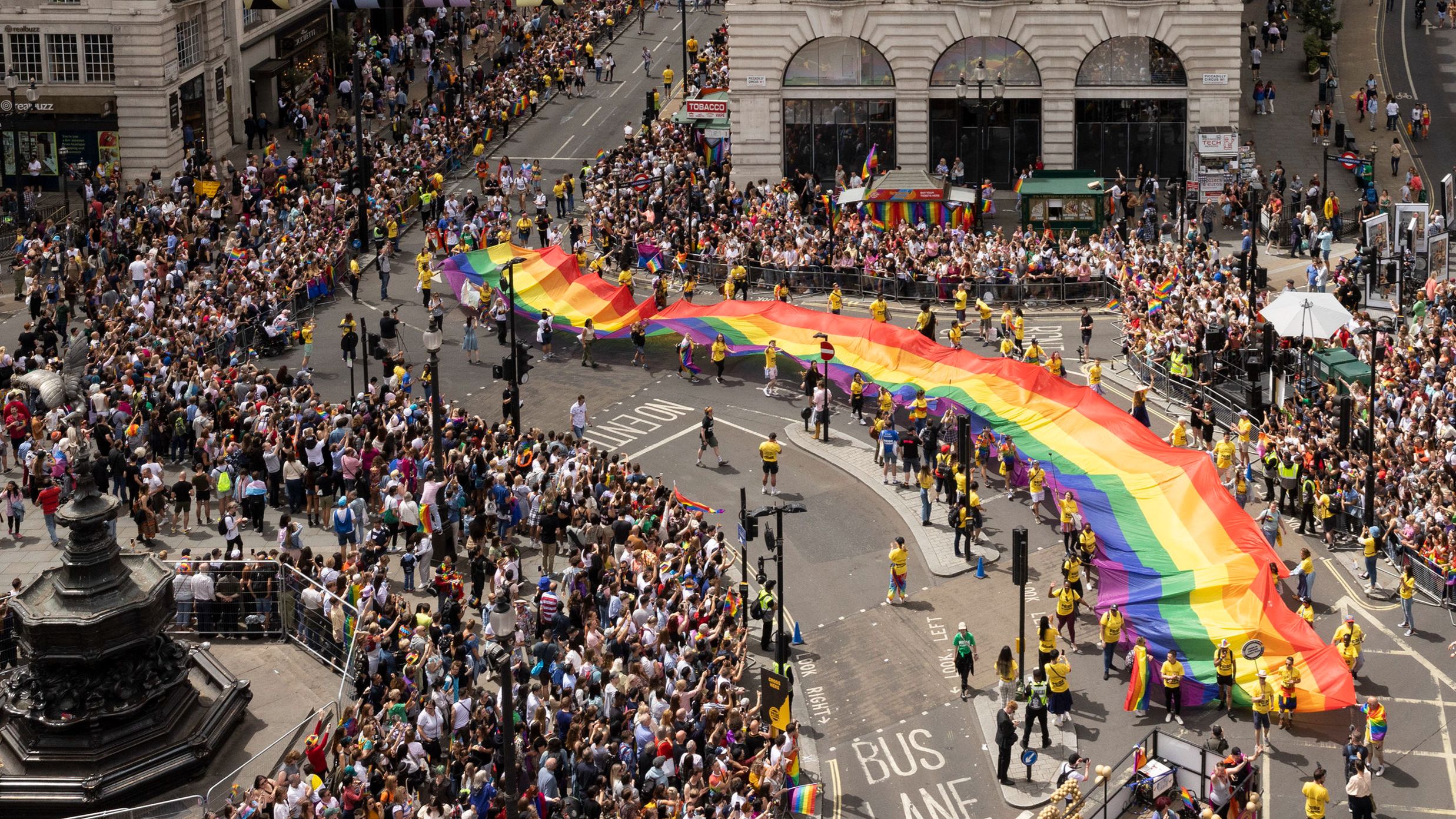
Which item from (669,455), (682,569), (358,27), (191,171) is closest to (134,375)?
(669,455)

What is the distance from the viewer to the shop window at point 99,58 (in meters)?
72.6

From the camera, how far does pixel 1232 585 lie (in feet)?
129

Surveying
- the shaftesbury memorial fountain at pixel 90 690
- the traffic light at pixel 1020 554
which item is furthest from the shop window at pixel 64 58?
the traffic light at pixel 1020 554

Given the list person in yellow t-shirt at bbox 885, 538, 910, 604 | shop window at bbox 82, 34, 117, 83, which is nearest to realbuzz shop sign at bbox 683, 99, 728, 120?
shop window at bbox 82, 34, 117, 83

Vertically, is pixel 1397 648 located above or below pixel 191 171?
below

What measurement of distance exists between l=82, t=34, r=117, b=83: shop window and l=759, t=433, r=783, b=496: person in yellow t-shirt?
115 ft

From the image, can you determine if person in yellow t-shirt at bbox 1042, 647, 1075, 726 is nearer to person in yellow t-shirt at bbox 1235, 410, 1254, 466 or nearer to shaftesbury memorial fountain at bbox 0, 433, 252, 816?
person in yellow t-shirt at bbox 1235, 410, 1254, 466

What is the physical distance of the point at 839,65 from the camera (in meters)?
73.1

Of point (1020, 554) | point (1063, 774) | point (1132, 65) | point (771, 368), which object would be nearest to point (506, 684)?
point (1063, 774)

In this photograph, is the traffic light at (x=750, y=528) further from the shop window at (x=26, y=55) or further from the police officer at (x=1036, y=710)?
the shop window at (x=26, y=55)

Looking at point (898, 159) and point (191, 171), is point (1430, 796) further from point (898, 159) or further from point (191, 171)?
point (191, 171)

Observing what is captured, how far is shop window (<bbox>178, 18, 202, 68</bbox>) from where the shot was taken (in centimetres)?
7475

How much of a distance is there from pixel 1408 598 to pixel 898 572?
407 inches

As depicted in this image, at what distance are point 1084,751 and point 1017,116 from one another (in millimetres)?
40170
